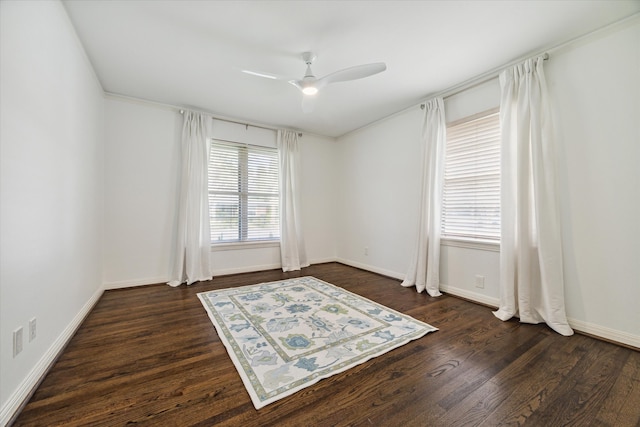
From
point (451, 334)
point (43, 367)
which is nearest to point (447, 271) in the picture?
point (451, 334)

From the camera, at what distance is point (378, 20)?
202 cm

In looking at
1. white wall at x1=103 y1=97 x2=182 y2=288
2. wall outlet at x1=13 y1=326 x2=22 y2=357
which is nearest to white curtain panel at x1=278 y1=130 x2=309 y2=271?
white wall at x1=103 y1=97 x2=182 y2=288

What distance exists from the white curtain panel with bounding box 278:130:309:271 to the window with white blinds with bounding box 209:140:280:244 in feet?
0.53

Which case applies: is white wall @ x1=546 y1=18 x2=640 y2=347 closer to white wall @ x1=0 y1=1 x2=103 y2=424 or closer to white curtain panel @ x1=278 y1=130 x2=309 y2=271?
white curtain panel @ x1=278 y1=130 x2=309 y2=271

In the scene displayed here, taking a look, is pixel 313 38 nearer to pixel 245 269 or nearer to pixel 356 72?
pixel 356 72

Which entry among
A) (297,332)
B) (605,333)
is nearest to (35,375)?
(297,332)

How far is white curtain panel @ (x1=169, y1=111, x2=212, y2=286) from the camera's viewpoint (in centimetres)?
360

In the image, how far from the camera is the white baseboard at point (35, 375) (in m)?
1.23

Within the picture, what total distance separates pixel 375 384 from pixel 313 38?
2682 mm

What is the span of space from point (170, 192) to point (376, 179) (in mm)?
3227

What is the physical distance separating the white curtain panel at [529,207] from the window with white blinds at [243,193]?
132 inches

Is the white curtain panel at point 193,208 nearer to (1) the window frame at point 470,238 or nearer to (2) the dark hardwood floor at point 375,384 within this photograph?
(2) the dark hardwood floor at point 375,384

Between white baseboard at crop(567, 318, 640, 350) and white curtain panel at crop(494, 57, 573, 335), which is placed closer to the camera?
white baseboard at crop(567, 318, 640, 350)

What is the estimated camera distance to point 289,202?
4492 millimetres
